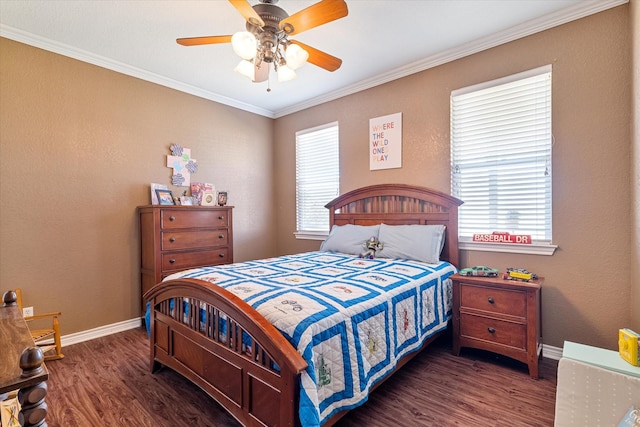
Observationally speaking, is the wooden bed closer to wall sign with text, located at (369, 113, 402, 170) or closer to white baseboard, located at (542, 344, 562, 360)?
white baseboard, located at (542, 344, 562, 360)

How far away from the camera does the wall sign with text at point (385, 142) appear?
133 inches

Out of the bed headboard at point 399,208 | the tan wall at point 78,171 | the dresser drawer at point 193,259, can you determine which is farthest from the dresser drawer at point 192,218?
the bed headboard at point 399,208

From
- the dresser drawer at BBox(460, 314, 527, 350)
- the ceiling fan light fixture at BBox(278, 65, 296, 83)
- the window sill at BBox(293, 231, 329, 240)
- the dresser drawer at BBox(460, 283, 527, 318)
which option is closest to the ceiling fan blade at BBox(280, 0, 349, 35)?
the ceiling fan light fixture at BBox(278, 65, 296, 83)

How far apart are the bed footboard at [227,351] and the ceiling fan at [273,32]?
145 centimetres

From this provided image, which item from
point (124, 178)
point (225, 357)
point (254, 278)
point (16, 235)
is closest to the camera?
point (225, 357)

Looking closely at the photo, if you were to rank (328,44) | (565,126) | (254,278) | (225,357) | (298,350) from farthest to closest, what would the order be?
(328,44), (565,126), (254,278), (225,357), (298,350)

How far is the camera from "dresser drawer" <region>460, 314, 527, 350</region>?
7.23ft

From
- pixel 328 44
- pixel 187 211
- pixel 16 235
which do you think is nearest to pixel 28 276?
pixel 16 235

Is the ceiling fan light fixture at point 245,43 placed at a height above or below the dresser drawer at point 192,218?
above

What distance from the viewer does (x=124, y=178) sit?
3227mm

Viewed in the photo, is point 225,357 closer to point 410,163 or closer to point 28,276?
point 28,276

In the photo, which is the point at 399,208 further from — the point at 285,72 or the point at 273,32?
the point at 273,32

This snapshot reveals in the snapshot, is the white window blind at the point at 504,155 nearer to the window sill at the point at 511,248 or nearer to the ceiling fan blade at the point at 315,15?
the window sill at the point at 511,248

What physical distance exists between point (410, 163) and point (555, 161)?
124 centimetres
